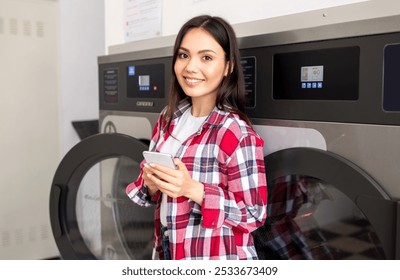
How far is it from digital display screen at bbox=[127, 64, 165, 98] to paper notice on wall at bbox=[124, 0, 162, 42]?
0.10 metres

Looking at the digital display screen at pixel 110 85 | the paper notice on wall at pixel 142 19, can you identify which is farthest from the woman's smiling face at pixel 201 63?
the digital display screen at pixel 110 85

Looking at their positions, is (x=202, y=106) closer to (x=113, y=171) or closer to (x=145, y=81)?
(x=145, y=81)

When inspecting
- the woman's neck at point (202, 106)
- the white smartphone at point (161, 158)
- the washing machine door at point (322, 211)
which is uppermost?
the woman's neck at point (202, 106)

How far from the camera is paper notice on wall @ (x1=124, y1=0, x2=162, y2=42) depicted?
1249 millimetres

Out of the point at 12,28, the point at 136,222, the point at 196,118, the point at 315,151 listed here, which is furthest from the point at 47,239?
the point at 315,151

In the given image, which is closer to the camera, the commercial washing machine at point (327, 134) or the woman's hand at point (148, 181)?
the commercial washing machine at point (327, 134)

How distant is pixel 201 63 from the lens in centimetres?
86

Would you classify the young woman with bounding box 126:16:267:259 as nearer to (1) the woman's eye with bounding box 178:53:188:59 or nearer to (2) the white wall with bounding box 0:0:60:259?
(1) the woman's eye with bounding box 178:53:188:59

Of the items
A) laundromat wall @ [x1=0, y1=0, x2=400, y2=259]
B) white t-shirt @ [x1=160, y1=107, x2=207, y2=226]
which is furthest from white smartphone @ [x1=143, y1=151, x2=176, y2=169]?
laundromat wall @ [x1=0, y1=0, x2=400, y2=259]

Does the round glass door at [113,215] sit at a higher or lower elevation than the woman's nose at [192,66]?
lower

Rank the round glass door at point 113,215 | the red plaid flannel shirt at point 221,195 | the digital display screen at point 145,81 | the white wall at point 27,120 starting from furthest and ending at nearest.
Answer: the white wall at point 27,120
the round glass door at point 113,215
the digital display screen at point 145,81
the red plaid flannel shirt at point 221,195

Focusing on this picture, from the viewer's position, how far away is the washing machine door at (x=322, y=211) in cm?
72

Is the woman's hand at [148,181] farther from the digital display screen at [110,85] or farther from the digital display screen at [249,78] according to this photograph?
the digital display screen at [110,85]
